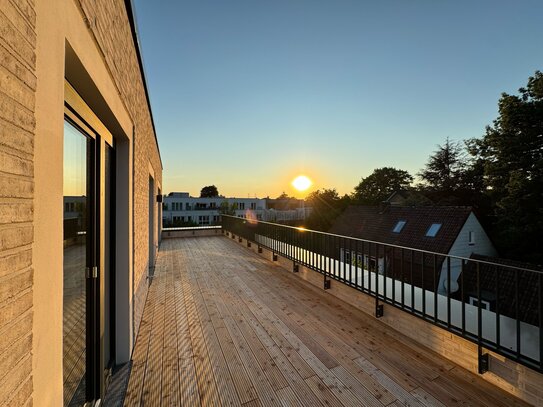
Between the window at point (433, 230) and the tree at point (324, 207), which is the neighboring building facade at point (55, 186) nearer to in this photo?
the window at point (433, 230)

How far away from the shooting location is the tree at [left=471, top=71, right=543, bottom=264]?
12.8 metres

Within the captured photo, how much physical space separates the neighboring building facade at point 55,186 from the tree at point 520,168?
1784 centimetres

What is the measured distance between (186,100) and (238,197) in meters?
30.3

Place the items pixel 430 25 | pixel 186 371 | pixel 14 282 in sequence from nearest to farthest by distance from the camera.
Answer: pixel 14 282
pixel 186 371
pixel 430 25

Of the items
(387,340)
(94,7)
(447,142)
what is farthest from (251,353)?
(447,142)

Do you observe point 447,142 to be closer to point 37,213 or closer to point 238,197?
point 238,197

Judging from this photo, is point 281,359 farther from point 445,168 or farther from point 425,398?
point 445,168

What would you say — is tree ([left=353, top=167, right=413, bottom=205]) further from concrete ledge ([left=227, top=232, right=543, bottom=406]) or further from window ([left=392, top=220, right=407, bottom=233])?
concrete ledge ([left=227, top=232, right=543, bottom=406])

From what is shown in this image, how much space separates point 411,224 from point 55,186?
15.2 meters

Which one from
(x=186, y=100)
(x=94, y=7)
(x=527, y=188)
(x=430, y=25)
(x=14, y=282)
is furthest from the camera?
(x=527, y=188)

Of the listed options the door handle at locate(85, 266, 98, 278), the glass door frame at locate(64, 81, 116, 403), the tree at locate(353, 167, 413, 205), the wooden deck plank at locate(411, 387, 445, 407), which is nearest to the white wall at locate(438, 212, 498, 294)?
the wooden deck plank at locate(411, 387, 445, 407)

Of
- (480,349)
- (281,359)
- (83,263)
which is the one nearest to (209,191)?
(281,359)

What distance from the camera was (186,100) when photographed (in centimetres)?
748

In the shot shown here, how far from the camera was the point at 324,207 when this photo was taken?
30266 millimetres
